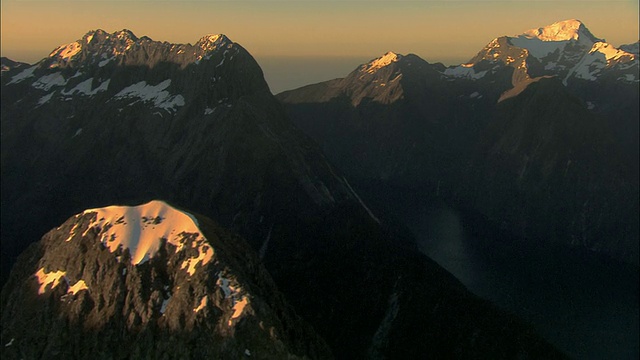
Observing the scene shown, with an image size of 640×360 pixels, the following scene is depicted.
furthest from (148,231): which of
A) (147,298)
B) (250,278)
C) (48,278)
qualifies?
(250,278)

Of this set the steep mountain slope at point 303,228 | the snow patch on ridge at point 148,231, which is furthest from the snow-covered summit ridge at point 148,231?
the steep mountain slope at point 303,228

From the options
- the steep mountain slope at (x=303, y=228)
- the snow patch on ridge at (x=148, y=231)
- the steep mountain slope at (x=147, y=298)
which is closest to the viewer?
the steep mountain slope at (x=147, y=298)

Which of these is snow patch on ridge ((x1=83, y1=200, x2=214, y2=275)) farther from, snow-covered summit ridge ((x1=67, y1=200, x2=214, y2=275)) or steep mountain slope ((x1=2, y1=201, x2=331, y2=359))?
steep mountain slope ((x1=2, y1=201, x2=331, y2=359))

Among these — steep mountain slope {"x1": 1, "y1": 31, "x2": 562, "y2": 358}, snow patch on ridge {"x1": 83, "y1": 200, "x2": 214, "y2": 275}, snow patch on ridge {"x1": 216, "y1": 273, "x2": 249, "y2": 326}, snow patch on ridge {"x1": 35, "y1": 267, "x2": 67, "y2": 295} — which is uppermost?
snow patch on ridge {"x1": 83, "y1": 200, "x2": 214, "y2": 275}

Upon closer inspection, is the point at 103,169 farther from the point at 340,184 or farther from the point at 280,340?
the point at 280,340

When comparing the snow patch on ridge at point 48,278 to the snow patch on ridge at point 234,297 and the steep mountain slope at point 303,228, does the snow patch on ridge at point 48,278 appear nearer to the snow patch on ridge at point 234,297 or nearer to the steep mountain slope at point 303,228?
the snow patch on ridge at point 234,297

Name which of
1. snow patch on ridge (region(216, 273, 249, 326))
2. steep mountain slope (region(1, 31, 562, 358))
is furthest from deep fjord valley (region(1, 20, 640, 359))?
steep mountain slope (region(1, 31, 562, 358))

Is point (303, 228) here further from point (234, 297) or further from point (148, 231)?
point (234, 297)

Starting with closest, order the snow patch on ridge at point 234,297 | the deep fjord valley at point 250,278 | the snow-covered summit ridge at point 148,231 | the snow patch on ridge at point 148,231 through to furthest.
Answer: the snow patch on ridge at point 234,297 → the deep fjord valley at point 250,278 → the snow patch on ridge at point 148,231 → the snow-covered summit ridge at point 148,231
